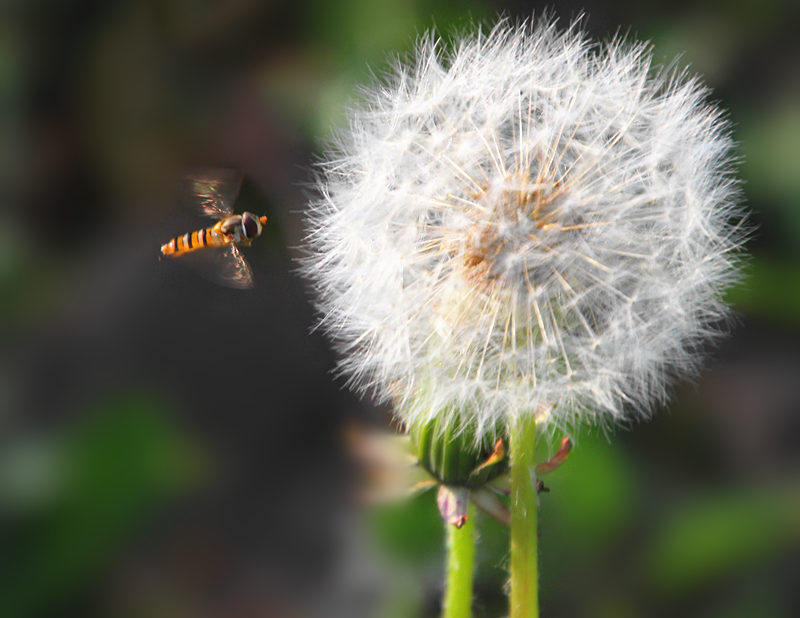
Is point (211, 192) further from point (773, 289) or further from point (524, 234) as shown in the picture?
point (773, 289)

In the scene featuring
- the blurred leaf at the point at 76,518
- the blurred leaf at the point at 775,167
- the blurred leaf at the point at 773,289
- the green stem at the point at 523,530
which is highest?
the blurred leaf at the point at 775,167

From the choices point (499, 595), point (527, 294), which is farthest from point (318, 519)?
point (527, 294)

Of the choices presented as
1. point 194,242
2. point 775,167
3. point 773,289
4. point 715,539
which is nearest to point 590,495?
point 715,539

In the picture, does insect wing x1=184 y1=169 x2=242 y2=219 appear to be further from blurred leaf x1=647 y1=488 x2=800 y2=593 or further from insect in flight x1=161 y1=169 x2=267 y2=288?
blurred leaf x1=647 y1=488 x2=800 y2=593

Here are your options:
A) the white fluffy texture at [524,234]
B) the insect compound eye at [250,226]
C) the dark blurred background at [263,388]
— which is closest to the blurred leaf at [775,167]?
the dark blurred background at [263,388]

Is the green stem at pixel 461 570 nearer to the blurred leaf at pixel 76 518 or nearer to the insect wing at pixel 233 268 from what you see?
the insect wing at pixel 233 268
